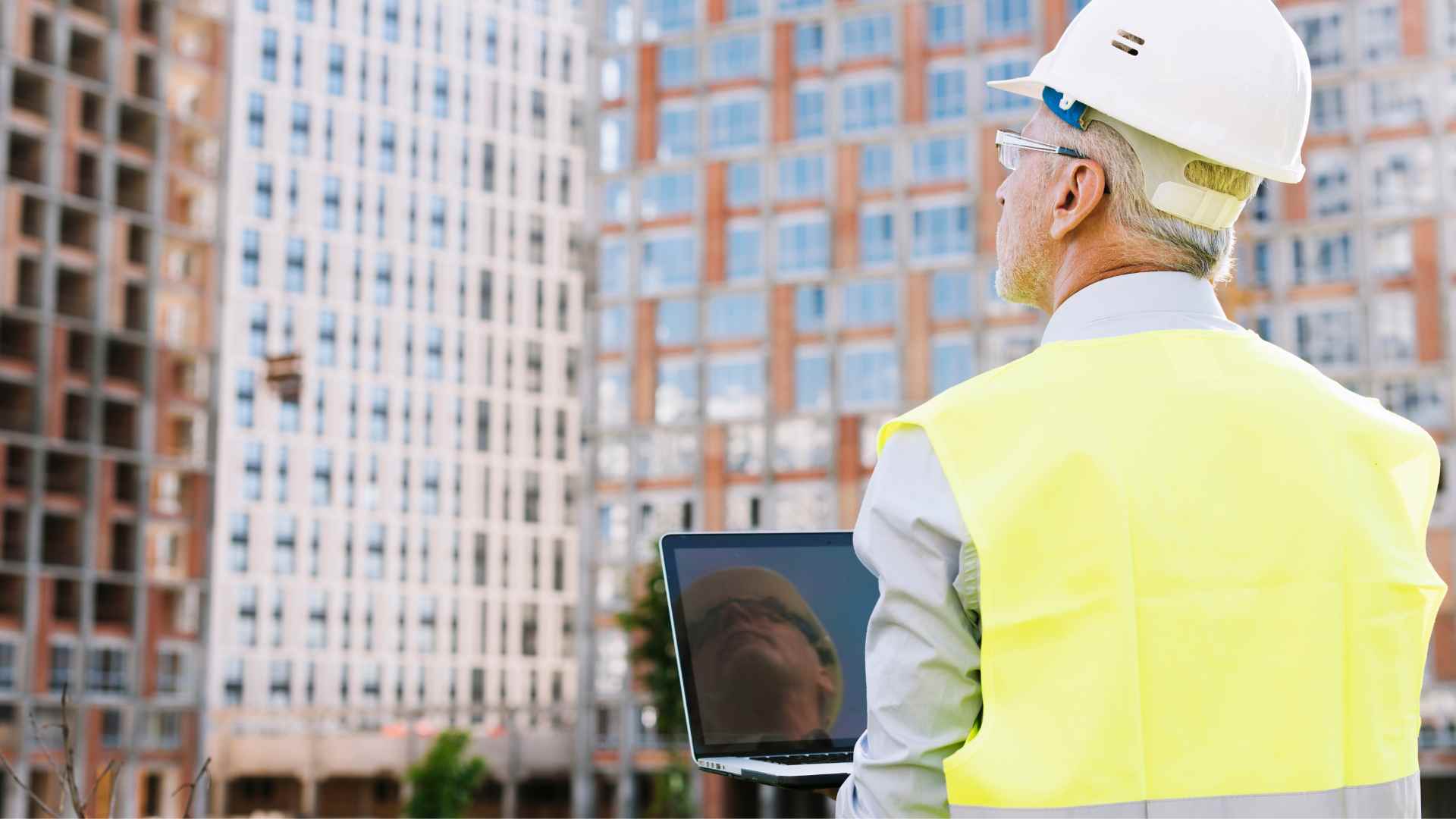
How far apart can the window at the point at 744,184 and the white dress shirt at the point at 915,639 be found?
198ft

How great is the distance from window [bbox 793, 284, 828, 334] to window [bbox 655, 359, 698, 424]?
3923 millimetres

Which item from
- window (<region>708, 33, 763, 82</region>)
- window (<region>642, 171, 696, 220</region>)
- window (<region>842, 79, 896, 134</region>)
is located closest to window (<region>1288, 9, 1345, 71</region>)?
window (<region>842, 79, 896, 134</region>)

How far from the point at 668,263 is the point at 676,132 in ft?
14.7

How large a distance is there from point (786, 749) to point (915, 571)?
860 mm

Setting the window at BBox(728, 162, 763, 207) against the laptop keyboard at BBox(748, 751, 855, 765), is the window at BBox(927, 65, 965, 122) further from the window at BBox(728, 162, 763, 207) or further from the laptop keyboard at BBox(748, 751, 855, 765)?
the laptop keyboard at BBox(748, 751, 855, 765)

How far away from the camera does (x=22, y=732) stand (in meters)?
58.8

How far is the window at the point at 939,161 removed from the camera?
58.6m

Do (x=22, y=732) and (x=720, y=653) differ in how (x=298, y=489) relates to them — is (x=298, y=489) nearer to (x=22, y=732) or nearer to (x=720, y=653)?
(x=22, y=732)

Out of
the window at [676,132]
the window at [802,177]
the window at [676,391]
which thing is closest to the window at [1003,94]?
the window at [802,177]

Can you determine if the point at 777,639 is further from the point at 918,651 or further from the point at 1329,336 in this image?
the point at 1329,336

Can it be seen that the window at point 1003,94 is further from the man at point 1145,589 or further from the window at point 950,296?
the man at point 1145,589

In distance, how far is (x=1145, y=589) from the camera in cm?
182

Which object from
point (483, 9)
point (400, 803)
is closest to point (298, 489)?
point (400, 803)

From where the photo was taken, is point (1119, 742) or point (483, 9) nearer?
point (1119, 742)
